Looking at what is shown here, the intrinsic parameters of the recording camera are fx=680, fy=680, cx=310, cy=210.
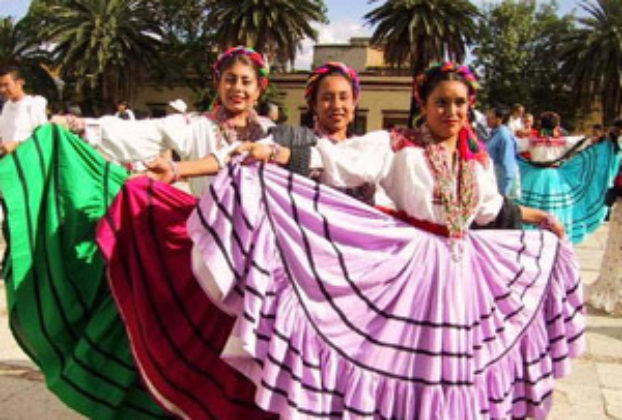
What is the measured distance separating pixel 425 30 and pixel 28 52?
19613 mm

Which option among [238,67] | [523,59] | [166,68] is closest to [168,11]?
[166,68]

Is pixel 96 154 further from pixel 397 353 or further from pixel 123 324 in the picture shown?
pixel 397 353

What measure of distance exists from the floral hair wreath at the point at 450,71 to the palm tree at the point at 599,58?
3244 cm

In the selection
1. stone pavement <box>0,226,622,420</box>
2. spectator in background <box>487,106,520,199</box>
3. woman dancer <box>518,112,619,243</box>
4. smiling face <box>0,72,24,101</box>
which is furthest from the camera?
woman dancer <box>518,112,619,243</box>

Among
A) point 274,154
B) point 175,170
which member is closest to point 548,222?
point 274,154

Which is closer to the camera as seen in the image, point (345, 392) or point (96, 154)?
point (345, 392)

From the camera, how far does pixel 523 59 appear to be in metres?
36.1

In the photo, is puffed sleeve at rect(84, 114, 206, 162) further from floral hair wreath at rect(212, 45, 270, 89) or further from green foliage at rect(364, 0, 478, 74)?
green foliage at rect(364, 0, 478, 74)

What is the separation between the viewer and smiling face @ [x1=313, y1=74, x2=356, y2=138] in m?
3.04

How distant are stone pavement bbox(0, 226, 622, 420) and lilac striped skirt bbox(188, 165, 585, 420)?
3.66ft

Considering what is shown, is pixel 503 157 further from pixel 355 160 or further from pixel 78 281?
pixel 78 281

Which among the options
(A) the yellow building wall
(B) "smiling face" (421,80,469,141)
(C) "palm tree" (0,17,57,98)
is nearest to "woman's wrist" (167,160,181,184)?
(B) "smiling face" (421,80,469,141)

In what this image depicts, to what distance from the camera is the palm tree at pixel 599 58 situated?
32.6 m

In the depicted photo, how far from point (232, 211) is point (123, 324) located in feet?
2.49
